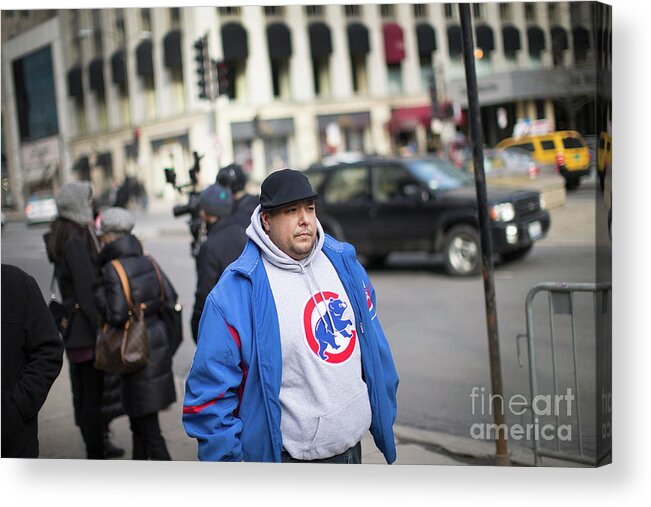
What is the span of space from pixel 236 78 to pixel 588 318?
8.73 feet

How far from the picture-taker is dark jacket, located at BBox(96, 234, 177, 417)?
472cm

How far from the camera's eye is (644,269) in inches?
183

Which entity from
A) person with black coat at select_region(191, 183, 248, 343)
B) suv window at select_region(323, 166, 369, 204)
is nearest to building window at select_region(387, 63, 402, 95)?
person with black coat at select_region(191, 183, 248, 343)

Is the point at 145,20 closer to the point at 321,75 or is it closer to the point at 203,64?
the point at 203,64

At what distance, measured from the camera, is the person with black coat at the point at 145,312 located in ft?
15.5

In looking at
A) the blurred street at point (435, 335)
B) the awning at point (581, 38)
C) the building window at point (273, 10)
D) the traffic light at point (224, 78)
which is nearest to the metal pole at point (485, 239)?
the blurred street at point (435, 335)

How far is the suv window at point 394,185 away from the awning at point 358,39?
2598 millimetres

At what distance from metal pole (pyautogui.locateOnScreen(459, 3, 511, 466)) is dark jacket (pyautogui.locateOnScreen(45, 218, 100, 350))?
2.30 m

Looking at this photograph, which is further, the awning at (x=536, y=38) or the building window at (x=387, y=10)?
the building window at (x=387, y=10)

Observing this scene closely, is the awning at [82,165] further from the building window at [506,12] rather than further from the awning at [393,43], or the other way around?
the building window at [506,12]

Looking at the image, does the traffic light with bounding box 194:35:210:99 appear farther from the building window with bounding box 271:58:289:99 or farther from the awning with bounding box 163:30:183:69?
the building window with bounding box 271:58:289:99

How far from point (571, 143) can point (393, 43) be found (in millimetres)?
1303

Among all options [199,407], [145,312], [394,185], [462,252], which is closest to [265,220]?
[199,407]

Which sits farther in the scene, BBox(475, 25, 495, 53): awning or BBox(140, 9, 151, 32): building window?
BBox(140, 9, 151, 32): building window
